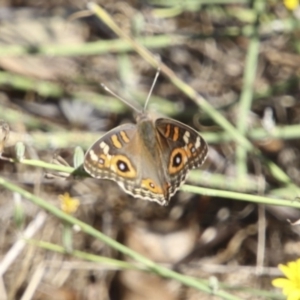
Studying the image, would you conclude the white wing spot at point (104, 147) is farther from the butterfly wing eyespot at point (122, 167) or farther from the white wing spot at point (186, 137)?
the white wing spot at point (186, 137)

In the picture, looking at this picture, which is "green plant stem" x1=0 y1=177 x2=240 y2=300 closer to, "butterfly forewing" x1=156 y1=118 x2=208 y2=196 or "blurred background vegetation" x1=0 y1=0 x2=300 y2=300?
"butterfly forewing" x1=156 y1=118 x2=208 y2=196

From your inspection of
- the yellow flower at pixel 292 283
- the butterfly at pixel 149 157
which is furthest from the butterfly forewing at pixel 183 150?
the yellow flower at pixel 292 283

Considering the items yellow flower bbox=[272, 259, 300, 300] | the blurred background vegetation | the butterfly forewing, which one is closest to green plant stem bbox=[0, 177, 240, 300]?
yellow flower bbox=[272, 259, 300, 300]

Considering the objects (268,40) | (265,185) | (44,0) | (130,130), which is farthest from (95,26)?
(130,130)

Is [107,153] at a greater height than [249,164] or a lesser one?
greater

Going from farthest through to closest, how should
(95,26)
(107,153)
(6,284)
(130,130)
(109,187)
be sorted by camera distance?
1. (95,26)
2. (109,187)
3. (6,284)
4. (130,130)
5. (107,153)

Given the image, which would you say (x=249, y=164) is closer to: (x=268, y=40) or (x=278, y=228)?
(x=278, y=228)

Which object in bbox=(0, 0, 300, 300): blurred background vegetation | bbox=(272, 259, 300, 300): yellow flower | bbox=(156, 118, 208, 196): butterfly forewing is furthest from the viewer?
bbox=(0, 0, 300, 300): blurred background vegetation

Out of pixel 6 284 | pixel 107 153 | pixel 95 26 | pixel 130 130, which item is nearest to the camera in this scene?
pixel 107 153
